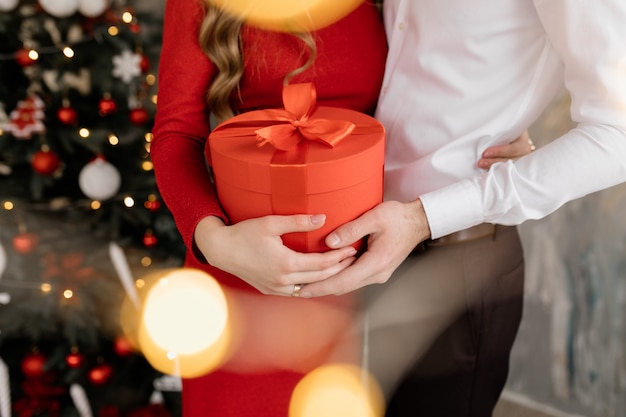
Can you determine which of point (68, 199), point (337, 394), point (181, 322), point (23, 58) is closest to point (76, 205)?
point (68, 199)

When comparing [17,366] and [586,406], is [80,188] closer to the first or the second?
[17,366]

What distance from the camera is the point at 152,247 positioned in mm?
1640

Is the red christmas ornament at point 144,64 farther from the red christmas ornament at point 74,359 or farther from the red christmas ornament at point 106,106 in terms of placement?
the red christmas ornament at point 74,359

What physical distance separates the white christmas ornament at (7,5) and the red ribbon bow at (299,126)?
3.36 ft

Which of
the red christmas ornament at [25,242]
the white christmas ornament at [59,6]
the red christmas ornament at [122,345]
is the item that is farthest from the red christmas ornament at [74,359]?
the white christmas ornament at [59,6]

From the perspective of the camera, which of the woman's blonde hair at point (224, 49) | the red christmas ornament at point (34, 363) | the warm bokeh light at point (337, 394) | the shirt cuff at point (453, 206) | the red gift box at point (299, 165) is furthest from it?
the red christmas ornament at point (34, 363)

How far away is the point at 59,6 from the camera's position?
1.38 meters

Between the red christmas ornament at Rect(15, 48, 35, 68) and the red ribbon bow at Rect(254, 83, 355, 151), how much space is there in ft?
3.20

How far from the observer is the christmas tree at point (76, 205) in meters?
1.46

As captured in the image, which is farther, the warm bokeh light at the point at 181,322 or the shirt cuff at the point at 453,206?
the warm bokeh light at the point at 181,322

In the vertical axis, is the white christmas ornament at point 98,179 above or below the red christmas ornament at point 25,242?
above

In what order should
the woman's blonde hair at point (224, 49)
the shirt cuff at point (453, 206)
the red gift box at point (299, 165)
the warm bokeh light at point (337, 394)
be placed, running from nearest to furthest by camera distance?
the red gift box at point (299, 165) → the shirt cuff at point (453, 206) → the woman's blonde hair at point (224, 49) → the warm bokeh light at point (337, 394)

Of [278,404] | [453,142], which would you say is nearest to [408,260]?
[453,142]

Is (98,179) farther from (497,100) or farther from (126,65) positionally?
(497,100)
